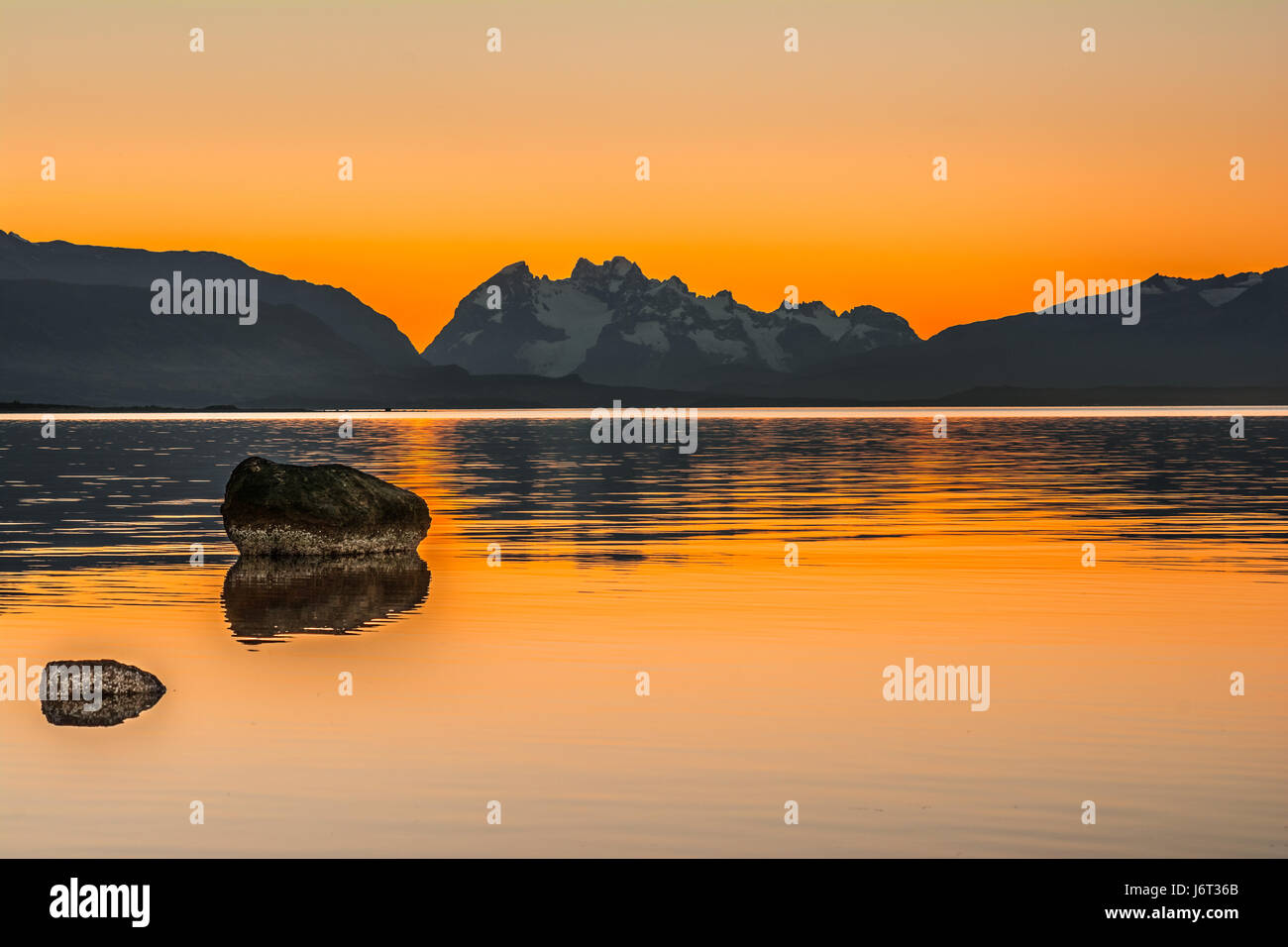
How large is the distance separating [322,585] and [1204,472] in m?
46.8

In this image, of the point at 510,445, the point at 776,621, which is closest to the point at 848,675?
the point at 776,621

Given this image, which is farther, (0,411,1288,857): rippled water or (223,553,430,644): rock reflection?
(223,553,430,644): rock reflection

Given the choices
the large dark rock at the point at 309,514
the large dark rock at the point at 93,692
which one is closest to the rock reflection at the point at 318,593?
the large dark rock at the point at 309,514

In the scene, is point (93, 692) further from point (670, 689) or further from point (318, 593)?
point (318, 593)

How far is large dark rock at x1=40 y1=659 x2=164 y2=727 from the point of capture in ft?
60.5

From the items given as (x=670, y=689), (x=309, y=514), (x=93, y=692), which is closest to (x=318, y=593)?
(x=309, y=514)

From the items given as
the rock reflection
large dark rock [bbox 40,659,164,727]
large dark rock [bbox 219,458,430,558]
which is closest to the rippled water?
the rock reflection

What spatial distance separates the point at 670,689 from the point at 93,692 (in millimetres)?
6695

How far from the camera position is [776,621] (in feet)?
83.3

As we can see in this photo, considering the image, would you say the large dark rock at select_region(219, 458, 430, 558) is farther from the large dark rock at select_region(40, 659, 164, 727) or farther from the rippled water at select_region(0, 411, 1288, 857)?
the large dark rock at select_region(40, 659, 164, 727)

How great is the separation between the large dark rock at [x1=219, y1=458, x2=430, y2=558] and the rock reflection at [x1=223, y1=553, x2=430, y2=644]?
335mm

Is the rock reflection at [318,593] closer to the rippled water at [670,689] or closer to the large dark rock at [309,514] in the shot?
the rippled water at [670,689]

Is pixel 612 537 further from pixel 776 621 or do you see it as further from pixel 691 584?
pixel 776 621

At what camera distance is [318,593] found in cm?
2936
